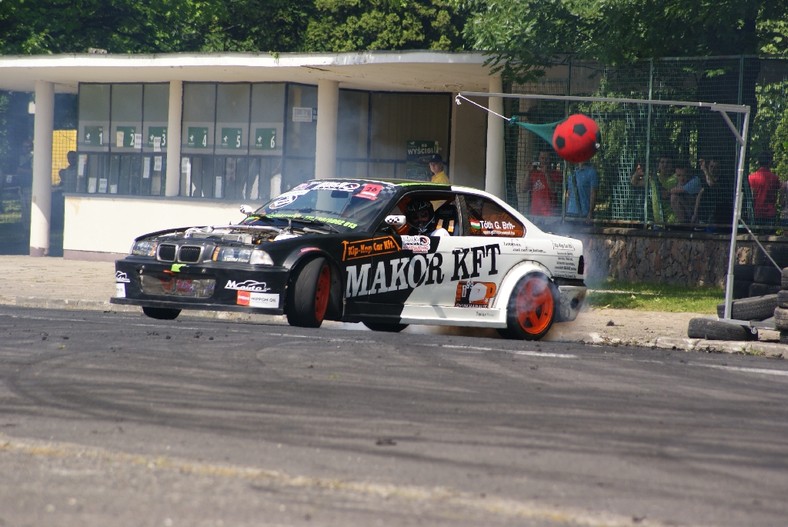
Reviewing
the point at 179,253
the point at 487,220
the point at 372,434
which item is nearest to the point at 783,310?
the point at 487,220

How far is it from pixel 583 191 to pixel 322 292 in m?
9.60

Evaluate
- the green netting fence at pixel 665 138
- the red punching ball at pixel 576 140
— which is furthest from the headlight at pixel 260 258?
the green netting fence at pixel 665 138

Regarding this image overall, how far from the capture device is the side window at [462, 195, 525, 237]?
12.4 metres

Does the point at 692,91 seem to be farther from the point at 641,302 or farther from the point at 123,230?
the point at 123,230

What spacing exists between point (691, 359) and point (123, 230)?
17568 mm

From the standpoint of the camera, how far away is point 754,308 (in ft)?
43.2

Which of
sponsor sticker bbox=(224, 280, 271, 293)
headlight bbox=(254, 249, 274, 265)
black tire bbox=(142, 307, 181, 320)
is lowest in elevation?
black tire bbox=(142, 307, 181, 320)

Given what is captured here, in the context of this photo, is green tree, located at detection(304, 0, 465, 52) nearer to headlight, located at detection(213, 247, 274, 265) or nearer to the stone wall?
the stone wall

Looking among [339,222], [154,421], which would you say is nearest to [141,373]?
[154,421]

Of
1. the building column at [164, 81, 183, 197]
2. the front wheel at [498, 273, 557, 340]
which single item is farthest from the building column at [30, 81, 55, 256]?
the front wheel at [498, 273, 557, 340]

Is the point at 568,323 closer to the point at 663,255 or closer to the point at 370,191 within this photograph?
the point at 370,191

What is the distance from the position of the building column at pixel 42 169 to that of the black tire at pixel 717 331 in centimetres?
1813

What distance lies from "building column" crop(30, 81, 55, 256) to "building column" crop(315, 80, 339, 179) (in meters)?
6.52

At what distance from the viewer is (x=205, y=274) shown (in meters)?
11.1
